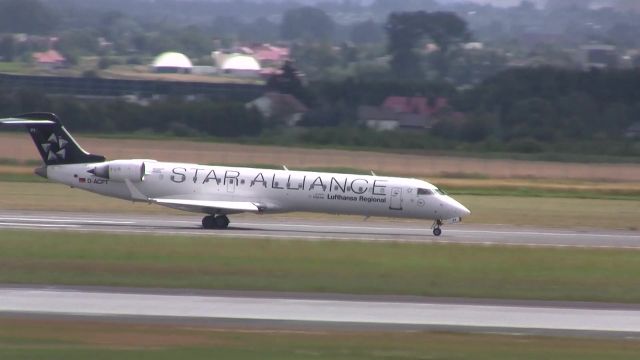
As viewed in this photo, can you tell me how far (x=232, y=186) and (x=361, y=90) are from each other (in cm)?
5414

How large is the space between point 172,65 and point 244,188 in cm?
9767

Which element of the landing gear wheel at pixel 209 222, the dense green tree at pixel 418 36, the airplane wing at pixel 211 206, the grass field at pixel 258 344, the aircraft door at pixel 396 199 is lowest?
the grass field at pixel 258 344

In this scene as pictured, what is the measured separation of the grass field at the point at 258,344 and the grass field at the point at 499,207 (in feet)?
92.7

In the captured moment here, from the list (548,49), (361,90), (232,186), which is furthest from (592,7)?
(232,186)

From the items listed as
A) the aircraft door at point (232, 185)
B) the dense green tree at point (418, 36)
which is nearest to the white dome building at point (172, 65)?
the dense green tree at point (418, 36)

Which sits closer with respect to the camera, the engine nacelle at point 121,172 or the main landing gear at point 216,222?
the main landing gear at point 216,222

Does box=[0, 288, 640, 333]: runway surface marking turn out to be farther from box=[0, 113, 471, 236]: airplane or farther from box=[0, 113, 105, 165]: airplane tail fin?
box=[0, 113, 105, 165]: airplane tail fin

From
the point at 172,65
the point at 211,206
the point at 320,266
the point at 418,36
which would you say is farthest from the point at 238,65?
the point at 320,266

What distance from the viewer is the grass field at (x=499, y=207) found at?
51031mm

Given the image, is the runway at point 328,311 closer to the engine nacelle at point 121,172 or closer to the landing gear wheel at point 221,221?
the landing gear wheel at point 221,221

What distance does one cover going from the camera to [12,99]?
8894 centimetres

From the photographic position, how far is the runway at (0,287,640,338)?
23469 millimetres

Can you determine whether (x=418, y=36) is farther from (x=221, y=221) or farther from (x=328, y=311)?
(x=328, y=311)

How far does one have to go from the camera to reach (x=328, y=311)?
25.0 m
